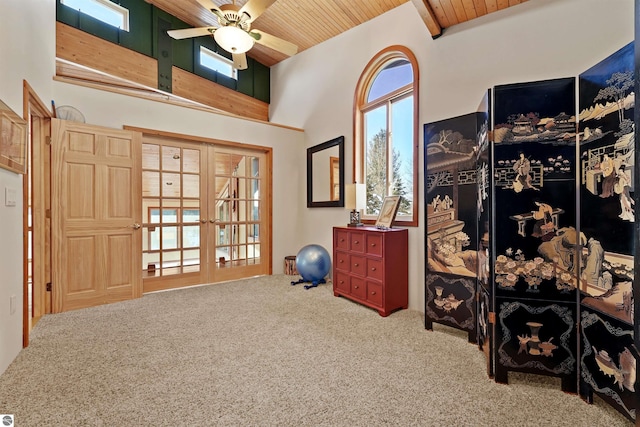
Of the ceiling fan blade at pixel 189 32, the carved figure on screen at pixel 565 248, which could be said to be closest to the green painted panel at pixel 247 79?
the ceiling fan blade at pixel 189 32

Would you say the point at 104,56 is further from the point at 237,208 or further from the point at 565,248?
the point at 565,248

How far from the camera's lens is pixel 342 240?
3572 mm

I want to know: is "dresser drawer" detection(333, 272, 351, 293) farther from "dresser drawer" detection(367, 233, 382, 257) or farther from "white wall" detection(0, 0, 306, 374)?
"white wall" detection(0, 0, 306, 374)

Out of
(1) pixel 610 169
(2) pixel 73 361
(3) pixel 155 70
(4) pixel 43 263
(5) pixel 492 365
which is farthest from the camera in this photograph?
(3) pixel 155 70

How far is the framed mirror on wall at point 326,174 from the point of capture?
167 inches

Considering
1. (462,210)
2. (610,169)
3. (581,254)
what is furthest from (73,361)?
(610,169)

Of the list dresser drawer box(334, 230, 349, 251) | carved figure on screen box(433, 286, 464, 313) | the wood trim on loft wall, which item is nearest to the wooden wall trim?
the wood trim on loft wall

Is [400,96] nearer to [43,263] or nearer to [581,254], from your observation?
[581,254]

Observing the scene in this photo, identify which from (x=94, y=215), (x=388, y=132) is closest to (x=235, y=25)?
(x=388, y=132)

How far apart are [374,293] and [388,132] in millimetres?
2045

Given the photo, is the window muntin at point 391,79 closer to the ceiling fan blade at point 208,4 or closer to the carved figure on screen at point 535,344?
the ceiling fan blade at point 208,4

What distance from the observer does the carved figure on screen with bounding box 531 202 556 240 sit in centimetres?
175

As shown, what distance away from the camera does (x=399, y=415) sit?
59.6 inches

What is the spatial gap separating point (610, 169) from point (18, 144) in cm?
391
